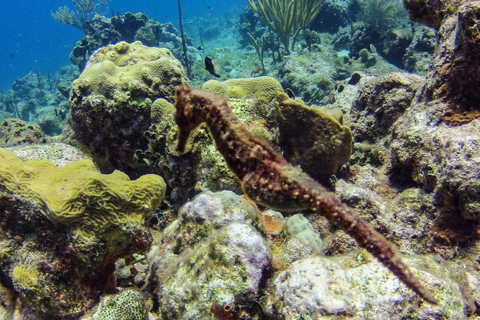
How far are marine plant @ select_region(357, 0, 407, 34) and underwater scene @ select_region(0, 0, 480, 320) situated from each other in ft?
33.2

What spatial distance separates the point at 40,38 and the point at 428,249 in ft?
388

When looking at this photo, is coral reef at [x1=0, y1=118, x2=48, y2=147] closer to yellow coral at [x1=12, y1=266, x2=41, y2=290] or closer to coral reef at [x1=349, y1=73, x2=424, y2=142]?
yellow coral at [x1=12, y1=266, x2=41, y2=290]

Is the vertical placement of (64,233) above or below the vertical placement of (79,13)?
below

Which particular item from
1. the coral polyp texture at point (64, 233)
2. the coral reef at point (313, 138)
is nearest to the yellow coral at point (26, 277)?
the coral polyp texture at point (64, 233)

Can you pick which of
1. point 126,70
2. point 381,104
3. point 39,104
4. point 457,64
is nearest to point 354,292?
point 457,64

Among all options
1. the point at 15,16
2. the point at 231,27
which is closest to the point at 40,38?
the point at 15,16

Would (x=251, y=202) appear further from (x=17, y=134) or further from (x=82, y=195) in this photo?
(x=17, y=134)

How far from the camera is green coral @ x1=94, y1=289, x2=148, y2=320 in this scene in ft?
9.43

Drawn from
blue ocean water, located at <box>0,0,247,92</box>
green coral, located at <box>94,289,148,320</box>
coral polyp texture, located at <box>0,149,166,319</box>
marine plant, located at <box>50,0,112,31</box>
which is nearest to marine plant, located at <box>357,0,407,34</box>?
coral polyp texture, located at <box>0,149,166,319</box>

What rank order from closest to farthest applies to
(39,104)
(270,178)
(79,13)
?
(270,178), (79,13), (39,104)

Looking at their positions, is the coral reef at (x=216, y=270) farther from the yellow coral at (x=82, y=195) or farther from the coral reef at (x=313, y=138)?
the coral reef at (x=313, y=138)

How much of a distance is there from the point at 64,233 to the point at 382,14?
49.9 ft

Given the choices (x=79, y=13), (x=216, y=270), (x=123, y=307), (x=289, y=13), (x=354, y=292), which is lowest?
(x=354, y=292)

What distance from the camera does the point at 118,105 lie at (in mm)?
4980
